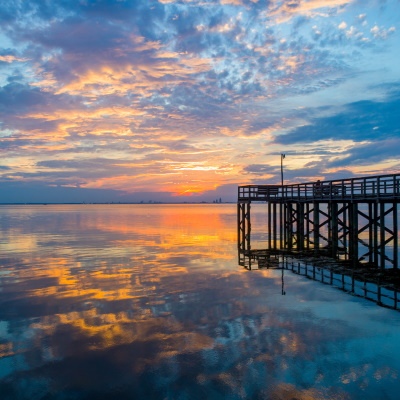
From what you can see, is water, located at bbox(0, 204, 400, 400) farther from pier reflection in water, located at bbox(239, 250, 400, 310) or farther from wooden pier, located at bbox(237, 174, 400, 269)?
wooden pier, located at bbox(237, 174, 400, 269)

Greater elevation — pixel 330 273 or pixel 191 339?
pixel 330 273

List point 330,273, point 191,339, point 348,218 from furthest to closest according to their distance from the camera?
1. point 348,218
2. point 330,273
3. point 191,339

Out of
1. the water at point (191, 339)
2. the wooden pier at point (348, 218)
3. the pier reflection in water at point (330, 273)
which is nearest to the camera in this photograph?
the water at point (191, 339)

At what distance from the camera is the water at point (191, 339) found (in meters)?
8.32

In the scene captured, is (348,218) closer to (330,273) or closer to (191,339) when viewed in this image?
(330,273)

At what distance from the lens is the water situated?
832cm

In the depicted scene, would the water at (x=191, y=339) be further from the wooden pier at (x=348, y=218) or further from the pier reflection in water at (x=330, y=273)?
the wooden pier at (x=348, y=218)

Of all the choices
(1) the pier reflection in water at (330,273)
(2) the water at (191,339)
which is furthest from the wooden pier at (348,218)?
(2) the water at (191,339)

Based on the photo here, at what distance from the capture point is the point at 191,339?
432 inches

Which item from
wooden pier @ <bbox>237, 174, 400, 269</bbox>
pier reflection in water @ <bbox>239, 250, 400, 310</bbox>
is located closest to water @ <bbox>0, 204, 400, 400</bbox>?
pier reflection in water @ <bbox>239, 250, 400, 310</bbox>

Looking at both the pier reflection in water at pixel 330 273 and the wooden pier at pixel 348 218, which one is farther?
the wooden pier at pixel 348 218

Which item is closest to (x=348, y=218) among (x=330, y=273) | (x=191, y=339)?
(x=330, y=273)

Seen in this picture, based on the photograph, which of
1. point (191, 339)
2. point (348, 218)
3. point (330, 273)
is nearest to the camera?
A: point (191, 339)

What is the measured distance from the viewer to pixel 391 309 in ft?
44.0
